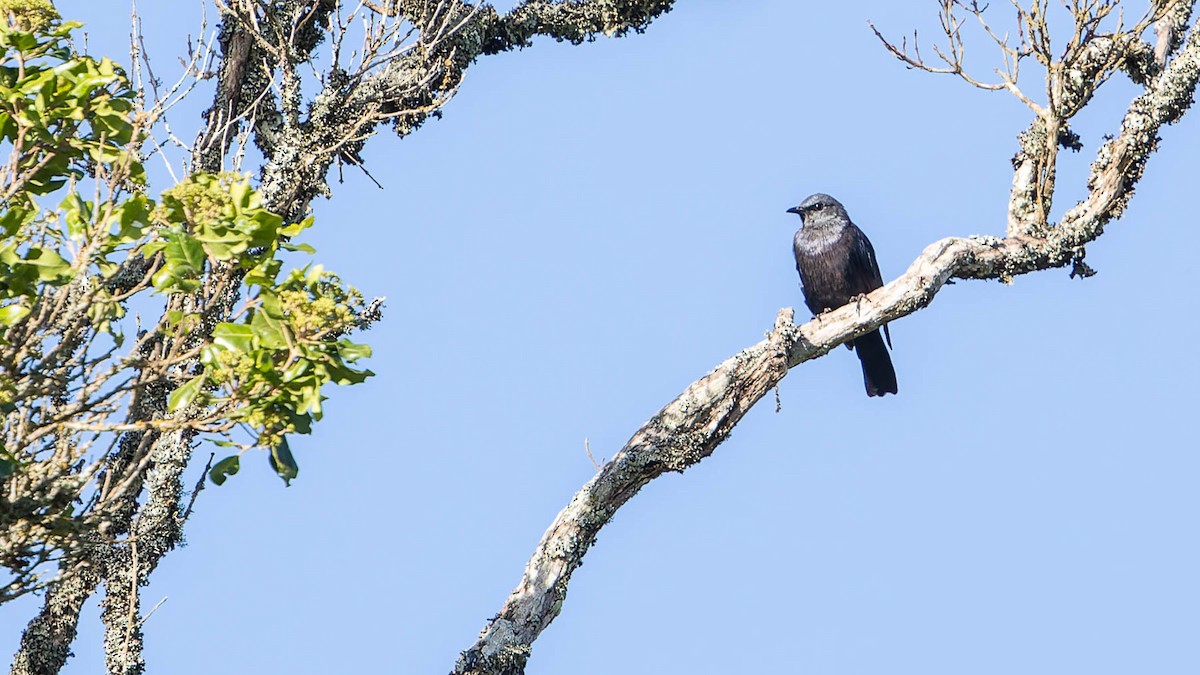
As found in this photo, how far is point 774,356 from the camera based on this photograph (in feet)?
18.7

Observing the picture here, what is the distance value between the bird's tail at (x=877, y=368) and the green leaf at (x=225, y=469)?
5.66m

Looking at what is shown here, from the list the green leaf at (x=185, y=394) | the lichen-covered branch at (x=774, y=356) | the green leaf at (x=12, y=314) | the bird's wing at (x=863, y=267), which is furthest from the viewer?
the bird's wing at (x=863, y=267)

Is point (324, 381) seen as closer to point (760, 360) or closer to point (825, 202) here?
point (760, 360)

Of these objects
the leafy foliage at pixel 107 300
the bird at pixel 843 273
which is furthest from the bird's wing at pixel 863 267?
the leafy foliage at pixel 107 300

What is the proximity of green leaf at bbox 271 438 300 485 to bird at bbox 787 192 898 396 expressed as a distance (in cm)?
545

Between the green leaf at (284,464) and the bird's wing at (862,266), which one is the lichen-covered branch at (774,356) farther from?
the bird's wing at (862,266)

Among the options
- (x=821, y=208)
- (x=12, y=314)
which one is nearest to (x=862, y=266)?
(x=821, y=208)

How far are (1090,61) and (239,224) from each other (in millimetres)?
4556

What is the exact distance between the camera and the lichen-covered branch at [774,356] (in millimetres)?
5137

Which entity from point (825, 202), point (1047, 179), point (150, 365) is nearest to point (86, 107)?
point (150, 365)

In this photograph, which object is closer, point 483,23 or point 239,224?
point 239,224

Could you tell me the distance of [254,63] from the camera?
20.8 feet

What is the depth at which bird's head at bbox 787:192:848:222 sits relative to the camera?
878cm

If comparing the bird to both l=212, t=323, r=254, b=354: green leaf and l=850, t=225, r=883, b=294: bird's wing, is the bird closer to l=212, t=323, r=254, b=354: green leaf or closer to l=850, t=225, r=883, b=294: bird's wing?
l=850, t=225, r=883, b=294: bird's wing
